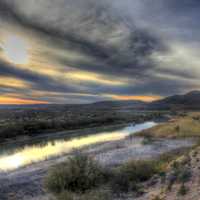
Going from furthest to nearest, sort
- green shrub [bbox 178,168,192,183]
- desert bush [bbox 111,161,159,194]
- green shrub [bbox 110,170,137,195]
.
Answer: desert bush [bbox 111,161,159,194]
green shrub [bbox 110,170,137,195]
green shrub [bbox 178,168,192,183]

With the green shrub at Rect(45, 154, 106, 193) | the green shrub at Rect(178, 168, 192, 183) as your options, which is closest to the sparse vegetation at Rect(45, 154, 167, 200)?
the green shrub at Rect(45, 154, 106, 193)

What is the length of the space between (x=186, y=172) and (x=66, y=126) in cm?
4229

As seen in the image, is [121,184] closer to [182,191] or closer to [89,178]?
[89,178]

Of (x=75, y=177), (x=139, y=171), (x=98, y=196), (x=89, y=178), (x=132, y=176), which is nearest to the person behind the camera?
(x=98, y=196)

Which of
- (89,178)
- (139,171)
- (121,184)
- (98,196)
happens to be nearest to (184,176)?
(139,171)

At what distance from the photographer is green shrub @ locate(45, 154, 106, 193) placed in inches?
405

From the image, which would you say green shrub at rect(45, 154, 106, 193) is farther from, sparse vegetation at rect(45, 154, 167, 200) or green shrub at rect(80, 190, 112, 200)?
green shrub at rect(80, 190, 112, 200)

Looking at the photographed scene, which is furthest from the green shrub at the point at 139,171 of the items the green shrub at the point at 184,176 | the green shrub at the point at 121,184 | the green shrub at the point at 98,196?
the green shrub at the point at 98,196

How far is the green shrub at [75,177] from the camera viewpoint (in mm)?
10281

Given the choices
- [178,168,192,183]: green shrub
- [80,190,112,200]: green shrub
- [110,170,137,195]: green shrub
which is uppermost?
[178,168,192,183]: green shrub

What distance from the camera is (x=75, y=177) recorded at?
10547mm

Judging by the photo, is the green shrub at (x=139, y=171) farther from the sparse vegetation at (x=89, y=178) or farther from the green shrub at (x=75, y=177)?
the green shrub at (x=75, y=177)

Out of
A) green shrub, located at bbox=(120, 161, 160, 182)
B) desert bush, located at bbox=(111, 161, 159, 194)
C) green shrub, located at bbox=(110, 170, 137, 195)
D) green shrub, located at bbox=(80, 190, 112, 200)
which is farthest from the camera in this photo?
green shrub, located at bbox=(120, 161, 160, 182)

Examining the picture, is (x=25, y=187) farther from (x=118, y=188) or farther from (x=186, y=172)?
(x=186, y=172)
